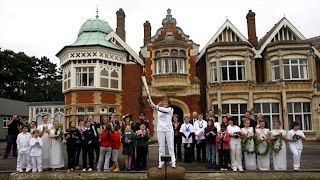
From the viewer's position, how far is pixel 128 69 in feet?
75.1

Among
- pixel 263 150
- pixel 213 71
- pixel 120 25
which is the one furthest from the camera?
pixel 120 25

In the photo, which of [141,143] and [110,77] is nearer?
[141,143]

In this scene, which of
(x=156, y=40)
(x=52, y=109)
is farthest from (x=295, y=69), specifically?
(x=52, y=109)

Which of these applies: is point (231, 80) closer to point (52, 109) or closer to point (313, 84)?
point (313, 84)

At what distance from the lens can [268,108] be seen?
68.4 feet

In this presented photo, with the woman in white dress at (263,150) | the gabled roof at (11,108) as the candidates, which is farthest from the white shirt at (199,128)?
the gabled roof at (11,108)

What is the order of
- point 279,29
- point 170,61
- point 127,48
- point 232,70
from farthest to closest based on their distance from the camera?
1. point 127,48
2. point 279,29
3. point 232,70
4. point 170,61

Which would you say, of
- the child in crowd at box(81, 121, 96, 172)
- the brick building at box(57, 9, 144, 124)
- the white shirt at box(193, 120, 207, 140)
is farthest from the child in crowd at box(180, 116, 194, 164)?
the brick building at box(57, 9, 144, 124)

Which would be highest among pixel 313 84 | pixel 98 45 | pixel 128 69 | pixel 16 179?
pixel 98 45

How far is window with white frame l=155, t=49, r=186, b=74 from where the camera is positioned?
20.8 metres

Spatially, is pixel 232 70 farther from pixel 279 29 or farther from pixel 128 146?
pixel 128 146

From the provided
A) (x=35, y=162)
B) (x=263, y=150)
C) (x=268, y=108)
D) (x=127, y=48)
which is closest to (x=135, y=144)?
(x=35, y=162)

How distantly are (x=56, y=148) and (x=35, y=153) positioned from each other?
678 mm

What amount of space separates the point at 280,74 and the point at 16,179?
19.2 meters
